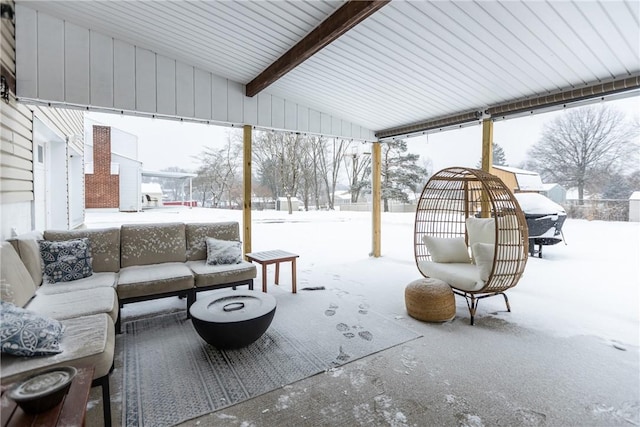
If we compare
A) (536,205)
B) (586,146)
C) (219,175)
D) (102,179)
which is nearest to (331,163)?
(219,175)

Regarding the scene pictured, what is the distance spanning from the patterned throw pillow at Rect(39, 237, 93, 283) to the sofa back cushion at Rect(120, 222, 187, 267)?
0.39 meters

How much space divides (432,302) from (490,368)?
831 mm

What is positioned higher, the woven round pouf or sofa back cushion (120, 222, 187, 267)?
sofa back cushion (120, 222, 187, 267)

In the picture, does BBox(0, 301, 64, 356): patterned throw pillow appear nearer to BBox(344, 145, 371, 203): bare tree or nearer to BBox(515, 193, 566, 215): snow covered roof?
BBox(515, 193, 566, 215): snow covered roof

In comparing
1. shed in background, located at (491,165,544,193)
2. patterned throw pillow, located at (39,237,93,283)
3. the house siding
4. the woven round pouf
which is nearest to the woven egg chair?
the woven round pouf

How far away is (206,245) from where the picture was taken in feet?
12.5

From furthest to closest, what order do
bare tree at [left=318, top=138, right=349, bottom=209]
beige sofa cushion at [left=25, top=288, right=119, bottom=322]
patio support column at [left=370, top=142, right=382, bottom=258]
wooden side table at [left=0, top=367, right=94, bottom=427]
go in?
1. bare tree at [left=318, top=138, right=349, bottom=209]
2. patio support column at [left=370, top=142, right=382, bottom=258]
3. beige sofa cushion at [left=25, top=288, right=119, bottom=322]
4. wooden side table at [left=0, top=367, right=94, bottom=427]

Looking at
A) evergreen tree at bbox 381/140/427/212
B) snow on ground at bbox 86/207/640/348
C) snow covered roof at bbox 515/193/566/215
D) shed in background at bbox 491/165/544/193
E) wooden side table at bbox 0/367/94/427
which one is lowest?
snow on ground at bbox 86/207/640/348

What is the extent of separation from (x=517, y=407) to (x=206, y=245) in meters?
3.33

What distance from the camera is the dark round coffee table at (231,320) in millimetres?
2283

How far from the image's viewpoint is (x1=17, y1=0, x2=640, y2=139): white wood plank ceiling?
2.65m

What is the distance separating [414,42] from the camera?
3.20 metres

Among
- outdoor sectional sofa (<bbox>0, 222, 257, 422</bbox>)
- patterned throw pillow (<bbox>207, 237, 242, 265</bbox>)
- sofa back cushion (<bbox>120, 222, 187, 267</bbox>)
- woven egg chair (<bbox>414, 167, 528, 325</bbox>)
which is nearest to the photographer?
outdoor sectional sofa (<bbox>0, 222, 257, 422</bbox>)

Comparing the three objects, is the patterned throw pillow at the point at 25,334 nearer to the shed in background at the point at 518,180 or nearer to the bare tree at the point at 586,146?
the shed in background at the point at 518,180
